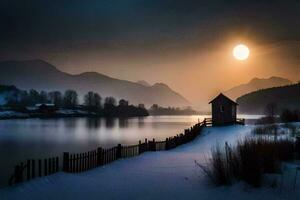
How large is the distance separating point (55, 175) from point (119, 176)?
273 cm

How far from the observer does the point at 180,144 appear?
39.5m

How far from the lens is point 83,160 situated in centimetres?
2131

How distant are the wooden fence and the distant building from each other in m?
Answer: 12.1

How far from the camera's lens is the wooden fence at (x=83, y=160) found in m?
17.2

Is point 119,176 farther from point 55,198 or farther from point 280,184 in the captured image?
point 280,184

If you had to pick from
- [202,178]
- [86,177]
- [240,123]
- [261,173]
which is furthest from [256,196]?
[240,123]

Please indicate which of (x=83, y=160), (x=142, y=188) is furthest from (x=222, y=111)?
(x=142, y=188)

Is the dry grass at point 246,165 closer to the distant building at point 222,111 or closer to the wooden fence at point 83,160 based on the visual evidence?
the wooden fence at point 83,160

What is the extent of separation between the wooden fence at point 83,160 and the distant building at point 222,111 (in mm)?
12093

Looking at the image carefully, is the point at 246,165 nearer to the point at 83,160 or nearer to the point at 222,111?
the point at 83,160

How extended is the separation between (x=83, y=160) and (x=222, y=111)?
44.7 meters

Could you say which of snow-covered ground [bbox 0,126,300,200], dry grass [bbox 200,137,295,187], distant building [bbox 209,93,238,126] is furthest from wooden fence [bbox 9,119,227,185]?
distant building [bbox 209,93,238,126]

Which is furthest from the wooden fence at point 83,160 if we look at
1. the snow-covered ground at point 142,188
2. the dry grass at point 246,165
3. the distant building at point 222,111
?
the distant building at point 222,111

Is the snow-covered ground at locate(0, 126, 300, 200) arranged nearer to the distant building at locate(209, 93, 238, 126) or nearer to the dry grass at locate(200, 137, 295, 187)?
the dry grass at locate(200, 137, 295, 187)
